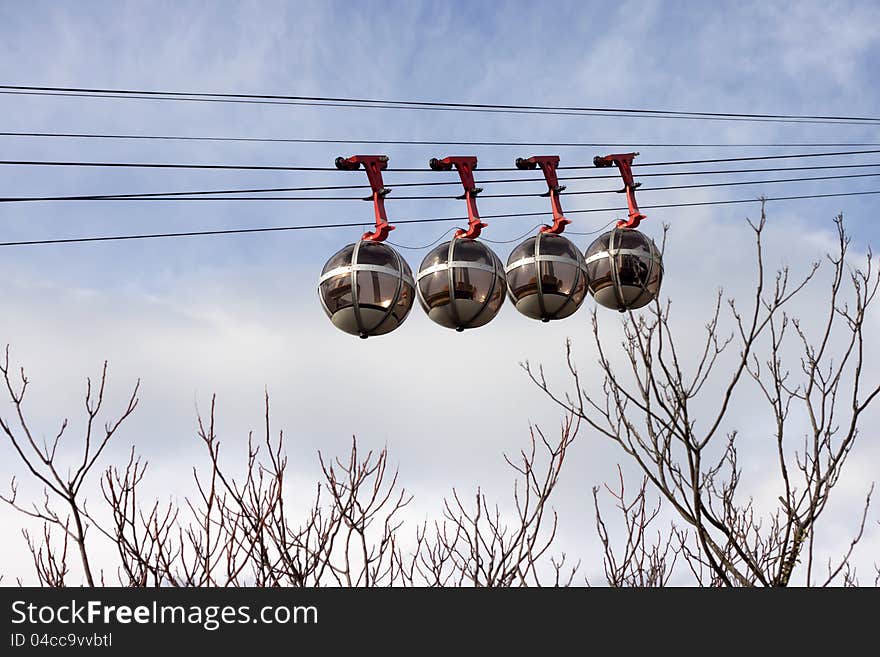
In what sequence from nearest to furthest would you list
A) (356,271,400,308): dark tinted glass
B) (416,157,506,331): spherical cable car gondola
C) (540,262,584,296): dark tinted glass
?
1. (356,271,400,308): dark tinted glass
2. (416,157,506,331): spherical cable car gondola
3. (540,262,584,296): dark tinted glass

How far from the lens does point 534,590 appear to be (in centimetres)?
537

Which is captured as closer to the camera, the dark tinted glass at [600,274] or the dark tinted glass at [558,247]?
the dark tinted glass at [558,247]

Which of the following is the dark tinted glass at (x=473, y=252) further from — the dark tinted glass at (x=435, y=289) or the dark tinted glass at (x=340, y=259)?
the dark tinted glass at (x=340, y=259)

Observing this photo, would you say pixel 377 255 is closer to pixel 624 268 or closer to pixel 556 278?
pixel 556 278

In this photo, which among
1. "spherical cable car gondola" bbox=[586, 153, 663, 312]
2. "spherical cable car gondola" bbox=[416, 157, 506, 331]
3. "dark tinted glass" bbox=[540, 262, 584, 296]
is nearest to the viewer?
"spherical cable car gondola" bbox=[416, 157, 506, 331]

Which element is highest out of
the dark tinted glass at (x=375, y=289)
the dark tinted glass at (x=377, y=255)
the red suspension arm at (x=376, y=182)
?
the red suspension arm at (x=376, y=182)

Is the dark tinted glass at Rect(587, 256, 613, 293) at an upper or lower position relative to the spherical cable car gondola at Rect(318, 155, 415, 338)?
upper

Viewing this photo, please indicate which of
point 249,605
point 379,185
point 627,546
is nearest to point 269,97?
point 379,185

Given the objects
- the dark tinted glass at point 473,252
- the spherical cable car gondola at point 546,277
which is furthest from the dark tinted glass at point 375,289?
the spherical cable car gondola at point 546,277

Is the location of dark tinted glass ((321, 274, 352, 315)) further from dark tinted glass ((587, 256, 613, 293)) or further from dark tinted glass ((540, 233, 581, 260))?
dark tinted glass ((587, 256, 613, 293))

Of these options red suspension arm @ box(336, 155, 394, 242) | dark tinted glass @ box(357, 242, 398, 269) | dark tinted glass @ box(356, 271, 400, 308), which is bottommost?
dark tinted glass @ box(356, 271, 400, 308)

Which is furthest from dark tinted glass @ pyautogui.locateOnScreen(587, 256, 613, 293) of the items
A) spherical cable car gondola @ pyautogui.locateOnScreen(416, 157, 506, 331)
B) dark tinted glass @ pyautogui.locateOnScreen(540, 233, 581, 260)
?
spherical cable car gondola @ pyautogui.locateOnScreen(416, 157, 506, 331)

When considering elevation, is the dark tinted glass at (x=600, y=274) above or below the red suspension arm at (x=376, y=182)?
below

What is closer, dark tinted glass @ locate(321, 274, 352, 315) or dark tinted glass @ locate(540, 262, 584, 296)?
dark tinted glass @ locate(321, 274, 352, 315)
